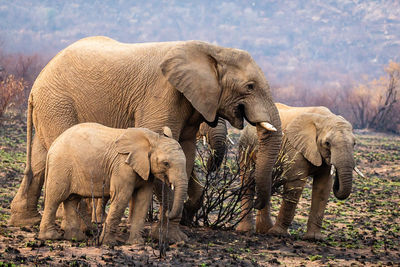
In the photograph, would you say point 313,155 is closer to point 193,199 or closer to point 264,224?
point 264,224

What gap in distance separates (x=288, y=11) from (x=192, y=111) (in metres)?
139

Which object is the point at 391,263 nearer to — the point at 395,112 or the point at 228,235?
the point at 228,235

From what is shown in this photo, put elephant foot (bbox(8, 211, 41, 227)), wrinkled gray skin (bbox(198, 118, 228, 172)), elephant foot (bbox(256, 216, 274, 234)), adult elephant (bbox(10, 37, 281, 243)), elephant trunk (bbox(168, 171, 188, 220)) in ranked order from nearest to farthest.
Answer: elephant trunk (bbox(168, 171, 188, 220))
adult elephant (bbox(10, 37, 281, 243))
elephant foot (bbox(8, 211, 41, 227))
wrinkled gray skin (bbox(198, 118, 228, 172))
elephant foot (bbox(256, 216, 274, 234))

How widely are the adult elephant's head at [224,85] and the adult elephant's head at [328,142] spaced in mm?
1357

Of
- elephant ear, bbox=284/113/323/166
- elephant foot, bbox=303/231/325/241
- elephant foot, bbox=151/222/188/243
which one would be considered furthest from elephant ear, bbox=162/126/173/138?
elephant foot, bbox=303/231/325/241

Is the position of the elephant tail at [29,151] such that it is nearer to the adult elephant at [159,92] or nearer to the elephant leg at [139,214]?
the adult elephant at [159,92]

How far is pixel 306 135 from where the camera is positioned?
31.0 ft

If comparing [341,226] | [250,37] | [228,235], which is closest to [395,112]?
[341,226]

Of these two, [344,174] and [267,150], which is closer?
[267,150]

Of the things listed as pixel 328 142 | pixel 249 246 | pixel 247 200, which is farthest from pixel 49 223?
pixel 328 142

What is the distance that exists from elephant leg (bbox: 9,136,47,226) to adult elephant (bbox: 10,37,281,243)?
1.02ft

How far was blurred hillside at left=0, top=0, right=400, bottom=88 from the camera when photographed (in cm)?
11344

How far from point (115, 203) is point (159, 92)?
146cm

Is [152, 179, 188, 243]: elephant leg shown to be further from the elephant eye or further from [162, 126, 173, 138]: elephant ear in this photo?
the elephant eye
